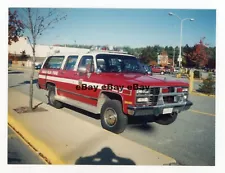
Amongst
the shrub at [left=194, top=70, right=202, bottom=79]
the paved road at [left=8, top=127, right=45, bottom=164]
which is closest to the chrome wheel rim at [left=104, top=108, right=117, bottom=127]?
the paved road at [left=8, top=127, right=45, bottom=164]

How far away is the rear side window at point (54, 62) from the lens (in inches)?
257

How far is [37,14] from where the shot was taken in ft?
17.6

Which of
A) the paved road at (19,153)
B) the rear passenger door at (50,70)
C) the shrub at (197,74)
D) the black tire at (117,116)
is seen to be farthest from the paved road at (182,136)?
the shrub at (197,74)

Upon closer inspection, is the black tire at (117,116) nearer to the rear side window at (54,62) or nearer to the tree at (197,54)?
the rear side window at (54,62)

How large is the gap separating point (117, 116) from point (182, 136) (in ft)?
4.81

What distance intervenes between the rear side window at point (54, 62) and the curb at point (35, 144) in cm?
189

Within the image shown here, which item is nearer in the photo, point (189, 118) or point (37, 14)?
point (37, 14)

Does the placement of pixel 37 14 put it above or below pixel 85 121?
above
